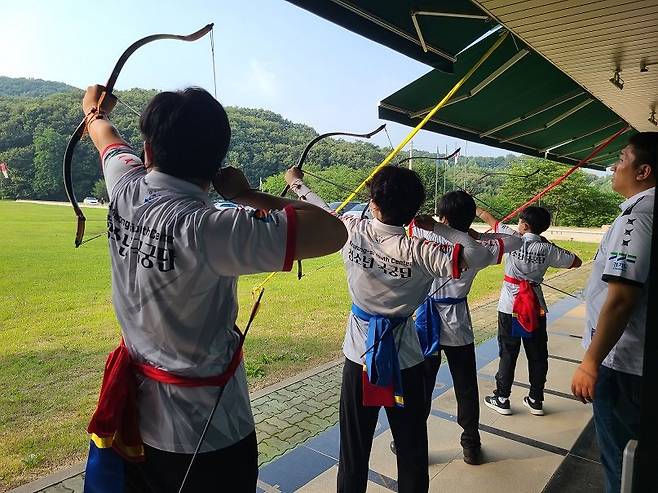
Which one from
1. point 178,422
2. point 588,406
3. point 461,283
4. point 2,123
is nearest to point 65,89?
point 2,123

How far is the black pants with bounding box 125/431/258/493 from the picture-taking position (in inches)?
39.8

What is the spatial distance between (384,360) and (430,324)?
0.78 meters

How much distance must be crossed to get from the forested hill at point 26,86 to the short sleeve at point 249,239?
2.20 metres

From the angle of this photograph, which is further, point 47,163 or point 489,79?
point 489,79

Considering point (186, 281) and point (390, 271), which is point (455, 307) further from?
point (186, 281)

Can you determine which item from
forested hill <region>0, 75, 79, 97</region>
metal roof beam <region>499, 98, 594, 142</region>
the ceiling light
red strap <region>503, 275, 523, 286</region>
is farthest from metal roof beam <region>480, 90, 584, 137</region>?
forested hill <region>0, 75, 79, 97</region>

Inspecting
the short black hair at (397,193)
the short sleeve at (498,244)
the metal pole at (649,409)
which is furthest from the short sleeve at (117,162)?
the short sleeve at (498,244)

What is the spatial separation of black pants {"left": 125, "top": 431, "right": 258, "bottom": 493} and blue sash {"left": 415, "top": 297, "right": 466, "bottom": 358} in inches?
56.4

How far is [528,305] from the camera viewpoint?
9.48ft

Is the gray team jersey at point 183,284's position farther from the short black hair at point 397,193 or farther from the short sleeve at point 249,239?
the short black hair at point 397,193

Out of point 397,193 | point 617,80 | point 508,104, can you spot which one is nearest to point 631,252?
point 397,193

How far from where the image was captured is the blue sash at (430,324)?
2.35m

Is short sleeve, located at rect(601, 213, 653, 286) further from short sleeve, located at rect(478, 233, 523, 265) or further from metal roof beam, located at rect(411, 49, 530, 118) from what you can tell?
metal roof beam, located at rect(411, 49, 530, 118)

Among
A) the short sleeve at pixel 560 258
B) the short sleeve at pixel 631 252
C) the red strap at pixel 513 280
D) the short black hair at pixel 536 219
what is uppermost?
the short sleeve at pixel 631 252
